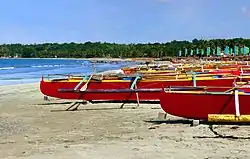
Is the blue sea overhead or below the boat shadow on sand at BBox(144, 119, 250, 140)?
below

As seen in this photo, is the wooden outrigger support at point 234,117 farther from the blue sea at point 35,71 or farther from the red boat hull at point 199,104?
the blue sea at point 35,71

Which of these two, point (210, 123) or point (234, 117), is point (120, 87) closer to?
point (210, 123)

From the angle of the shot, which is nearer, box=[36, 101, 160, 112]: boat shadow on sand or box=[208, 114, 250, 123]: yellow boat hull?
box=[208, 114, 250, 123]: yellow boat hull

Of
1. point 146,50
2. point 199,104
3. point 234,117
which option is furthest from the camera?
point 146,50

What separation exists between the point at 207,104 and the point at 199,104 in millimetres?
179

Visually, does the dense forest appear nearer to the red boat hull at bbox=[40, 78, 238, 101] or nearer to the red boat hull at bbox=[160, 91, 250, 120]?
the red boat hull at bbox=[40, 78, 238, 101]

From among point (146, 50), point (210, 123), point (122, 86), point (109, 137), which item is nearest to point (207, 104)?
point (210, 123)

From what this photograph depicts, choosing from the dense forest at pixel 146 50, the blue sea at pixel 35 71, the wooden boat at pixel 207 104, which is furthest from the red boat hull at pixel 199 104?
the dense forest at pixel 146 50

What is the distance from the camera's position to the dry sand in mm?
7230

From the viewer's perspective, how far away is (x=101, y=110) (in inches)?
529

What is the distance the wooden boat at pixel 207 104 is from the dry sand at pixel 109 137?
310mm

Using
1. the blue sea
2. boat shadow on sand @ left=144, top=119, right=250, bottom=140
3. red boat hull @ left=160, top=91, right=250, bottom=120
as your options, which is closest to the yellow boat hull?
boat shadow on sand @ left=144, top=119, right=250, bottom=140

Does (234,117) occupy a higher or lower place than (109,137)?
higher

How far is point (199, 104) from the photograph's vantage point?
33.3 feet
